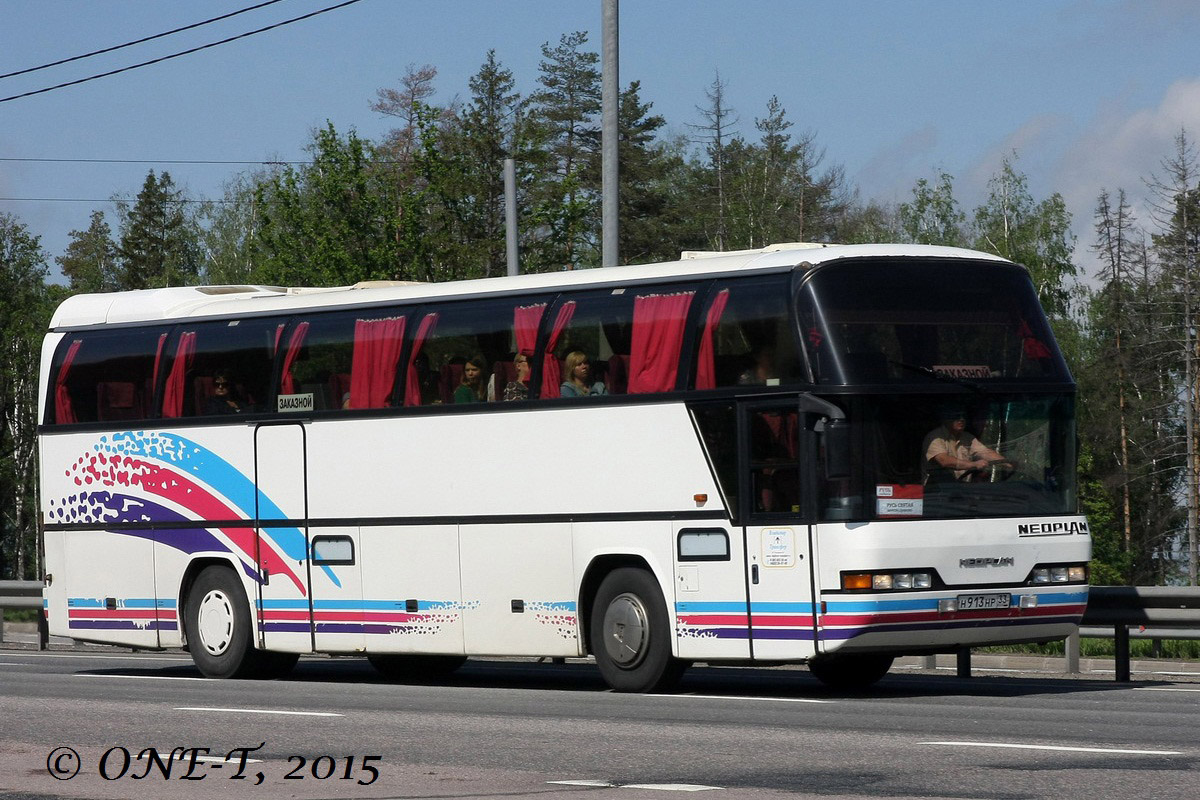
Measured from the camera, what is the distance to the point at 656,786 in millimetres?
9891

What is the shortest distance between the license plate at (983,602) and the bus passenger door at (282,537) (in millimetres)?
6702

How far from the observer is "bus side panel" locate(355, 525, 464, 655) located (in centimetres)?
1811

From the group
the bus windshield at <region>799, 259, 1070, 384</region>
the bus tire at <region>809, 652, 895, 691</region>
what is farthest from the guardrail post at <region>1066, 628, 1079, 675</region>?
the bus windshield at <region>799, 259, 1070, 384</region>

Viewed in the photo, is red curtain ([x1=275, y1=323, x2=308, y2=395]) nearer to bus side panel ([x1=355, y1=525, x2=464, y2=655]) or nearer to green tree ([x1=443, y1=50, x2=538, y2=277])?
bus side panel ([x1=355, y1=525, x2=464, y2=655])

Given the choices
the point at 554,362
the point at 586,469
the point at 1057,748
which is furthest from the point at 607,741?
the point at 554,362

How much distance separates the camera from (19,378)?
83.4m

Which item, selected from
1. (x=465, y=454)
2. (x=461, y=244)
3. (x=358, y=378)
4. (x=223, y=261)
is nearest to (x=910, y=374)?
(x=465, y=454)

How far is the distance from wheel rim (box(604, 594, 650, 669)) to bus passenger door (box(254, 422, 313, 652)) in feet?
12.4

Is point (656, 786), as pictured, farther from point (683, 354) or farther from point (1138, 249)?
point (1138, 249)

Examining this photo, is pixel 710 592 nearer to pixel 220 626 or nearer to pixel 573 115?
pixel 220 626

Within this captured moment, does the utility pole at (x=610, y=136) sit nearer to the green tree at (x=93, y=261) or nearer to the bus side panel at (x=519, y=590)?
the bus side panel at (x=519, y=590)

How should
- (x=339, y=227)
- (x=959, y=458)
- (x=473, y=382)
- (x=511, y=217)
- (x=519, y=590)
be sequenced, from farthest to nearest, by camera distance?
(x=339, y=227), (x=511, y=217), (x=473, y=382), (x=519, y=590), (x=959, y=458)

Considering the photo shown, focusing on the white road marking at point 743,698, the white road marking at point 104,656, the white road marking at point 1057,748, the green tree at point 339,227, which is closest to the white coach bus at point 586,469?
the white road marking at point 743,698

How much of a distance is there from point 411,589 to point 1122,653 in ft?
21.1
